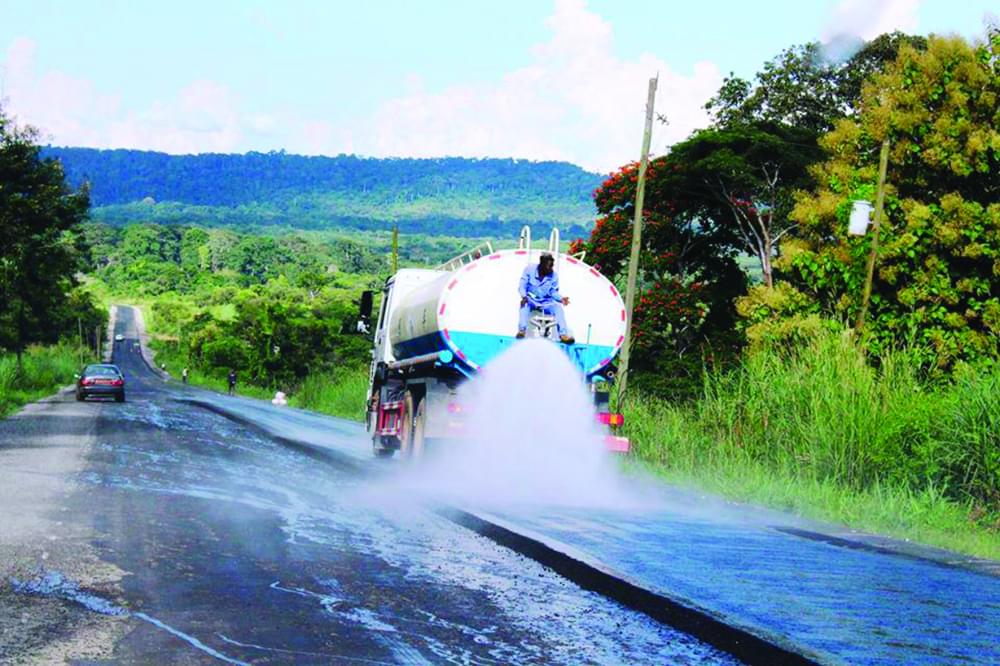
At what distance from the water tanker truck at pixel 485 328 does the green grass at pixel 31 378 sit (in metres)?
17.6

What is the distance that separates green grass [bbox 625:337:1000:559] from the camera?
41.1ft

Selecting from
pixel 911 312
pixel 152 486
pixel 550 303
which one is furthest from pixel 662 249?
pixel 152 486

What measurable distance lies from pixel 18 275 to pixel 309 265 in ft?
454

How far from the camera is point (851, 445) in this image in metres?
14.6

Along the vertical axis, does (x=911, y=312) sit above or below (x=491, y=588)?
above

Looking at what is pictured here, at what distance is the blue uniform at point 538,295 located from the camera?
16000mm

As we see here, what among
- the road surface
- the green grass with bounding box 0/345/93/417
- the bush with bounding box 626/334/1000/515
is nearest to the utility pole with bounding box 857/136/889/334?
the bush with bounding box 626/334/1000/515

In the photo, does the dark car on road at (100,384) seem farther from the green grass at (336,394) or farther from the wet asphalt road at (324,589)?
the wet asphalt road at (324,589)

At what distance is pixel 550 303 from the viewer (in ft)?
53.1

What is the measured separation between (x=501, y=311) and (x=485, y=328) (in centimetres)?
31

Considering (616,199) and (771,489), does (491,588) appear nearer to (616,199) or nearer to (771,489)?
(771,489)

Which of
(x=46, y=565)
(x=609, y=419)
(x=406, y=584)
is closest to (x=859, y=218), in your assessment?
(x=609, y=419)

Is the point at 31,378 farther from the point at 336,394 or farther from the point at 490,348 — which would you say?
the point at 490,348

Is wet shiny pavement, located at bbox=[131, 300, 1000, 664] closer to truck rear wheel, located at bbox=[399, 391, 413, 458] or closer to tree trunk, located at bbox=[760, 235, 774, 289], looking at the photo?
truck rear wheel, located at bbox=[399, 391, 413, 458]
